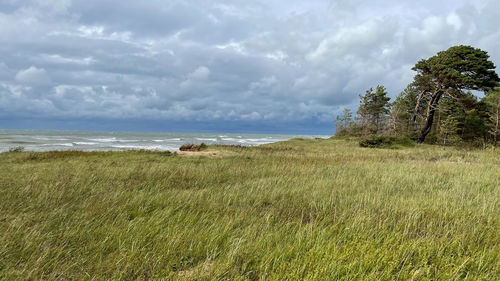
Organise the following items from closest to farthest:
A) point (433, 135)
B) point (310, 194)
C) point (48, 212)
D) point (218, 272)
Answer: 1. point (218, 272)
2. point (48, 212)
3. point (310, 194)
4. point (433, 135)

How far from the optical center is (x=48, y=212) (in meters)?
4.15

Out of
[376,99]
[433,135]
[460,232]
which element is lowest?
[460,232]

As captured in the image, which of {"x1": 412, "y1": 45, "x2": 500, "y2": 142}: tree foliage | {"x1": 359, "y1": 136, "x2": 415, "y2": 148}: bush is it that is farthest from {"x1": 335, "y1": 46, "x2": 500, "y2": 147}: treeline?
{"x1": 359, "y1": 136, "x2": 415, "y2": 148}: bush

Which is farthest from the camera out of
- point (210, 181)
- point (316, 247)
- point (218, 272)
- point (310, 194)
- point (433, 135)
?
point (433, 135)

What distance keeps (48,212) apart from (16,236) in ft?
3.51

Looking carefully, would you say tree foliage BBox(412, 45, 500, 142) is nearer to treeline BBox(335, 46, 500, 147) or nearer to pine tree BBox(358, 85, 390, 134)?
treeline BBox(335, 46, 500, 147)

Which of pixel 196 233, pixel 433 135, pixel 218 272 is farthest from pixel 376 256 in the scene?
pixel 433 135

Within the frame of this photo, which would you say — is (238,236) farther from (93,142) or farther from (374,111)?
(374,111)

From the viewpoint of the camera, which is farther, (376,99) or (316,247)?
(376,99)

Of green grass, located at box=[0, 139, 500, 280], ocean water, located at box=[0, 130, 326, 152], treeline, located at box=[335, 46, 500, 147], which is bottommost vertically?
green grass, located at box=[0, 139, 500, 280]

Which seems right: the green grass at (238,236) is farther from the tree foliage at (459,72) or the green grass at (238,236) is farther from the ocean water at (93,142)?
the tree foliage at (459,72)

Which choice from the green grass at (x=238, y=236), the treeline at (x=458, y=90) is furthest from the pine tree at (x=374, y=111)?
the green grass at (x=238, y=236)

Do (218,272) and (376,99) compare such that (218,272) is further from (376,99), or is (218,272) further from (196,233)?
(376,99)

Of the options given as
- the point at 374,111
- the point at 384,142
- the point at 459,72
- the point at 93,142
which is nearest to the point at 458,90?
the point at 459,72
